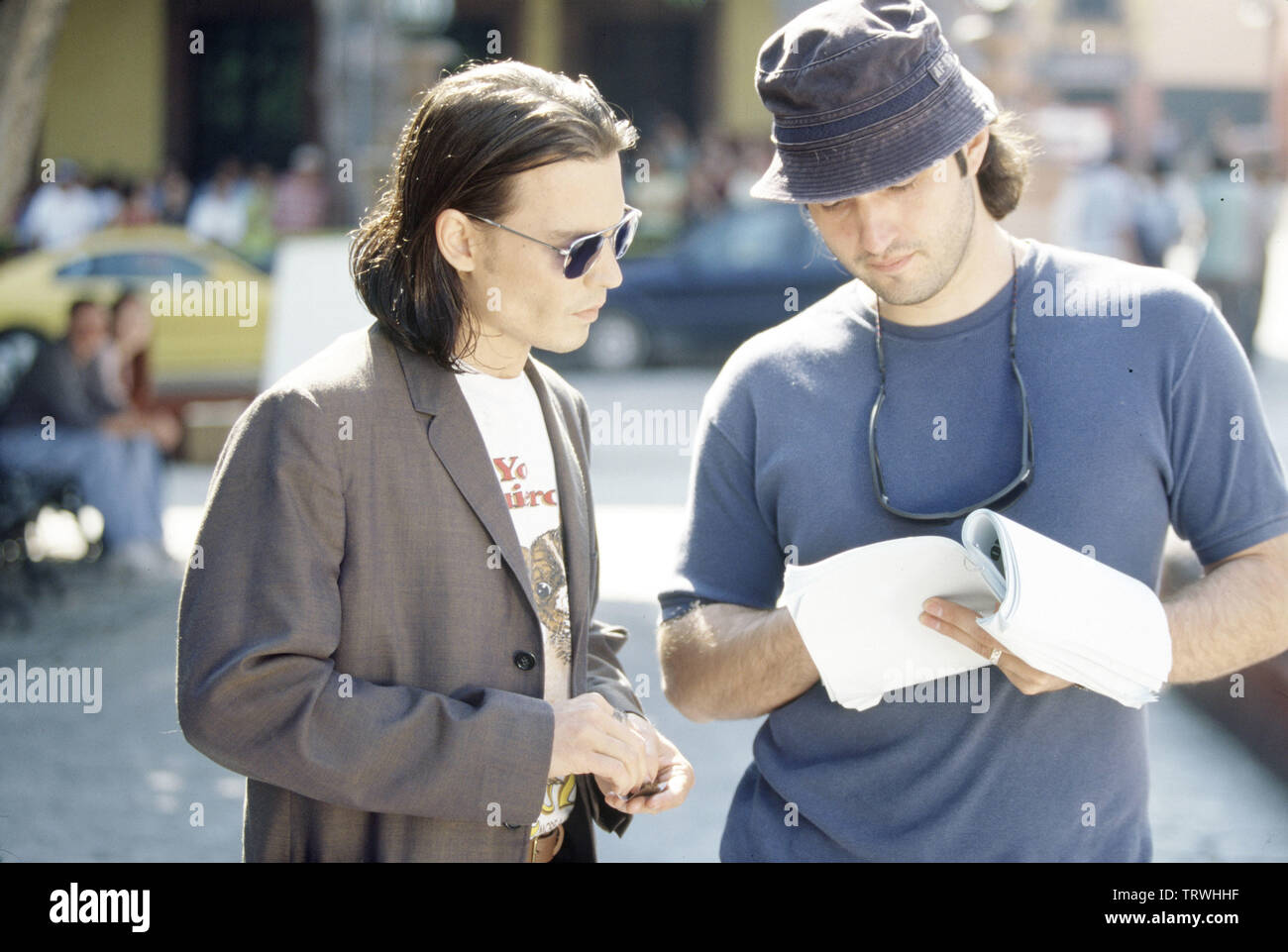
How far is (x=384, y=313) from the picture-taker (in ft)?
6.68

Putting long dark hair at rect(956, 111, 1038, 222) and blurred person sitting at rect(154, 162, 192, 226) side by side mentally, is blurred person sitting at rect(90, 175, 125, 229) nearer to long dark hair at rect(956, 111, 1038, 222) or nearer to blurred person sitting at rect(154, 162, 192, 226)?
blurred person sitting at rect(154, 162, 192, 226)

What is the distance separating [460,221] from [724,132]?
69.2 ft

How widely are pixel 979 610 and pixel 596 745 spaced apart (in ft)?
1.88

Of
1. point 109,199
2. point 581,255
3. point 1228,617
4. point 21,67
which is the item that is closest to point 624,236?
point 581,255

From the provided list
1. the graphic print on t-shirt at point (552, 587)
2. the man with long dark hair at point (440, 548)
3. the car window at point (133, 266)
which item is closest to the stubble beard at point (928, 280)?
the man with long dark hair at point (440, 548)

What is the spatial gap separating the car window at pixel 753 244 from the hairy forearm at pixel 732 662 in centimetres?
1169

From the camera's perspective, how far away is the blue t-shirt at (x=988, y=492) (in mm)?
2072

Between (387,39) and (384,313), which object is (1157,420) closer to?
(384,313)

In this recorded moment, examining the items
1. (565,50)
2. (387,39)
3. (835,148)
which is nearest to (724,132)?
(565,50)

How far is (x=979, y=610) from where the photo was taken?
2.01 m

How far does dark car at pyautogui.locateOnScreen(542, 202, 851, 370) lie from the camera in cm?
1395

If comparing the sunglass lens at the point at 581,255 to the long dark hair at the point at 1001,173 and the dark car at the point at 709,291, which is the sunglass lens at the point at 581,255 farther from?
the dark car at the point at 709,291

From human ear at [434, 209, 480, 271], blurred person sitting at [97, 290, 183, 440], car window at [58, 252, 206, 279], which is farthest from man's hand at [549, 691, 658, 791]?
car window at [58, 252, 206, 279]
